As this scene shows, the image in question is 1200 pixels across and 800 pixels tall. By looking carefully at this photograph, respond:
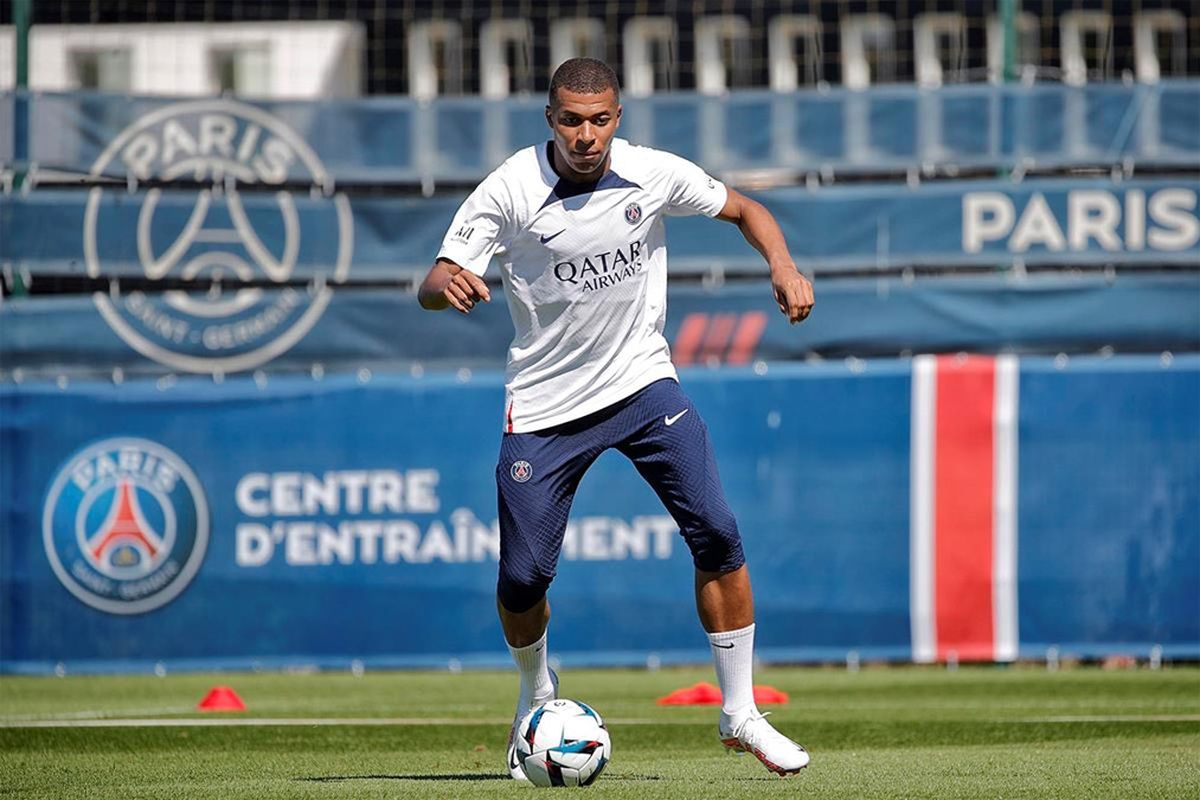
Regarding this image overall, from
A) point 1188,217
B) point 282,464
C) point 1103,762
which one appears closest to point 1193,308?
point 1188,217

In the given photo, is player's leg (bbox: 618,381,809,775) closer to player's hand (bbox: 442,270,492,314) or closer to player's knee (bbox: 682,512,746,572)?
player's knee (bbox: 682,512,746,572)

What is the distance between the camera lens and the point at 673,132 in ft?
44.3

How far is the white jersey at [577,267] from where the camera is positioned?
6363 mm

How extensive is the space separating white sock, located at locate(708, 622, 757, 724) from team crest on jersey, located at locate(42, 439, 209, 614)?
6598mm

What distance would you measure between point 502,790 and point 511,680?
6064 millimetres

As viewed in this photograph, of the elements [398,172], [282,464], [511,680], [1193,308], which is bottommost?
[511,680]

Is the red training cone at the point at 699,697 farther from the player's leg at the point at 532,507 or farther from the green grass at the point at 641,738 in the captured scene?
the player's leg at the point at 532,507

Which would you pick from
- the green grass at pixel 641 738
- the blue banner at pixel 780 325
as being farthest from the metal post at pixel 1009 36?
the green grass at pixel 641 738

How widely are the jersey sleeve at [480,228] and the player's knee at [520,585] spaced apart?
93 centimetres

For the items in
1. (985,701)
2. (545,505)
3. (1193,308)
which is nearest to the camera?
(545,505)

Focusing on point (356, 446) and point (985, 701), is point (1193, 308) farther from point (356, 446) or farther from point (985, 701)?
point (356, 446)

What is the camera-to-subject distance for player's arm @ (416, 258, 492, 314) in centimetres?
601

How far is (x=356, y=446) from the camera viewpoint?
12.5 m

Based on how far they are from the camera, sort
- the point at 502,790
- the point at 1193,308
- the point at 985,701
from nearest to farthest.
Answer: the point at 502,790 < the point at 985,701 < the point at 1193,308
